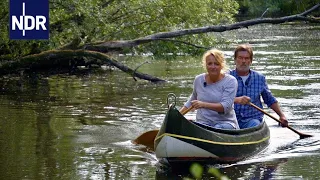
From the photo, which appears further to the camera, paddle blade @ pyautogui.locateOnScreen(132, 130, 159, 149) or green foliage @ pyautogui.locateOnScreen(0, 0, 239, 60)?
green foliage @ pyautogui.locateOnScreen(0, 0, 239, 60)

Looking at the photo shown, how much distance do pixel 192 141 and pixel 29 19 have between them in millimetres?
10632

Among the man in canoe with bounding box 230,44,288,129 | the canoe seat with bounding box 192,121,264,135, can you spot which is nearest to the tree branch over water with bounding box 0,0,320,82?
the man in canoe with bounding box 230,44,288,129

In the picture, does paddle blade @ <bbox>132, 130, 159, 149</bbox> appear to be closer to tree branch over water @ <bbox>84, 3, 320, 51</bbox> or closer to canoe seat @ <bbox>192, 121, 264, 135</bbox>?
canoe seat @ <bbox>192, 121, 264, 135</bbox>

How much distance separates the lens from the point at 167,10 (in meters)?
20.0

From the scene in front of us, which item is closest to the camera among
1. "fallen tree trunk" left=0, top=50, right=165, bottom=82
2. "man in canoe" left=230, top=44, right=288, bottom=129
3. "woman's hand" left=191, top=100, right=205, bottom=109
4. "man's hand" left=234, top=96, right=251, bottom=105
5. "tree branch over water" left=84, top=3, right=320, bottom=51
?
"woman's hand" left=191, top=100, right=205, bottom=109

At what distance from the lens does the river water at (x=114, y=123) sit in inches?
361

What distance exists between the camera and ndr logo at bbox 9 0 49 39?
17.5m

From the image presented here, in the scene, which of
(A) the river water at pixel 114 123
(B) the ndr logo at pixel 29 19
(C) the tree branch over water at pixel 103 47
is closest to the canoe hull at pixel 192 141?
(A) the river water at pixel 114 123

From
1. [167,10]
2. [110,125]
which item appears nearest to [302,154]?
[110,125]

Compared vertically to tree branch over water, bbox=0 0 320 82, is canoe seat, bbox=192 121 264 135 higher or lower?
lower

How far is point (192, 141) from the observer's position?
342 inches

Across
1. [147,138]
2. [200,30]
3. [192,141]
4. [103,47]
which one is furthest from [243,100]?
[103,47]

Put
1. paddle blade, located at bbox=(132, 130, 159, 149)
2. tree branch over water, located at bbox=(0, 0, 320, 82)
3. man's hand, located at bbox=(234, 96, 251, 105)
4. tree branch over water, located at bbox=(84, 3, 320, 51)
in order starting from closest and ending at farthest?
1. man's hand, located at bbox=(234, 96, 251, 105)
2. paddle blade, located at bbox=(132, 130, 159, 149)
3. tree branch over water, located at bbox=(84, 3, 320, 51)
4. tree branch over water, located at bbox=(0, 0, 320, 82)

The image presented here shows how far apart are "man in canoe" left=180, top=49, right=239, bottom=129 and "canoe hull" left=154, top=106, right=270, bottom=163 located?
0.21 metres
